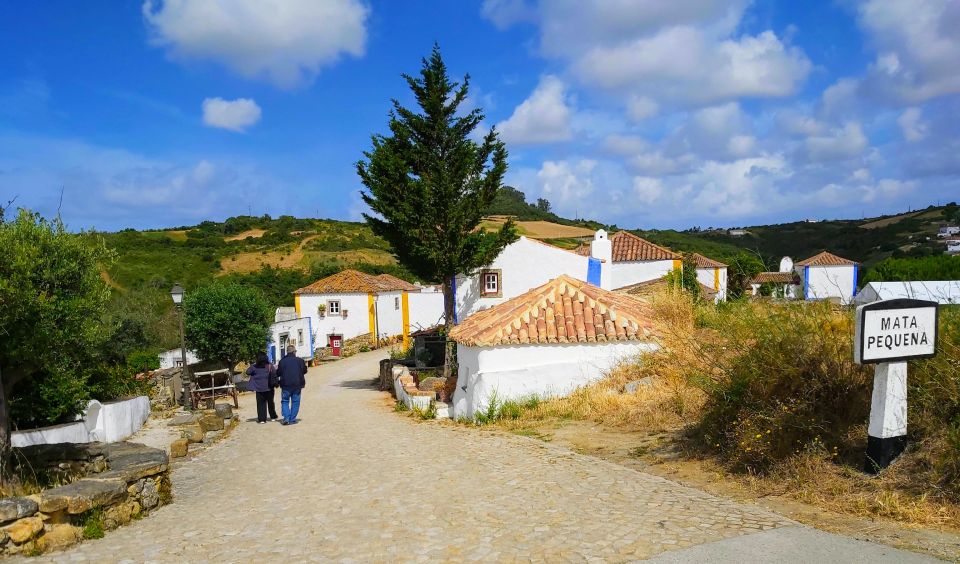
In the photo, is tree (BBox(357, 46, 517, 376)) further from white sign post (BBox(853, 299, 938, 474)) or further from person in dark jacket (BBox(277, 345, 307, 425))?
white sign post (BBox(853, 299, 938, 474))

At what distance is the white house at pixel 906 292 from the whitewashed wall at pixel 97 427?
482 inches

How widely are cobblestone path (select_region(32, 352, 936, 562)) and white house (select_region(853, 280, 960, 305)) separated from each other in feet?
10.3

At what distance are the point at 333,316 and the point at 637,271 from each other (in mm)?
21439

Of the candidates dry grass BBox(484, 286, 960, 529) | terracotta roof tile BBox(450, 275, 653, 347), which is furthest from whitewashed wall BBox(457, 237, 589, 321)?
dry grass BBox(484, 286, 960, 529)

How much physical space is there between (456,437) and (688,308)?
22.4ft

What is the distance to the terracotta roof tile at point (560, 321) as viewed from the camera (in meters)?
13.2

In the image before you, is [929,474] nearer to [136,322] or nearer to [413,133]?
[413,133]

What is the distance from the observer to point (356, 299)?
139ft

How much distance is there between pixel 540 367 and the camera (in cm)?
1310

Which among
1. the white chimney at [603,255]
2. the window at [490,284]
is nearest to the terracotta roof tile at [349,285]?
the window at [490,284]

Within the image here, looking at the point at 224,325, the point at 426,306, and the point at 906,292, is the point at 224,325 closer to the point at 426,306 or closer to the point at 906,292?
the point at 426,306

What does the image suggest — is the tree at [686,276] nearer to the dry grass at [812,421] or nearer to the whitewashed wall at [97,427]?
the dry grass at [812,421]

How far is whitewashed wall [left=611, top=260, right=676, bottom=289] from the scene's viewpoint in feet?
98.8

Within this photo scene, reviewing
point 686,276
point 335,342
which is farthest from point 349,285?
point 686,276
